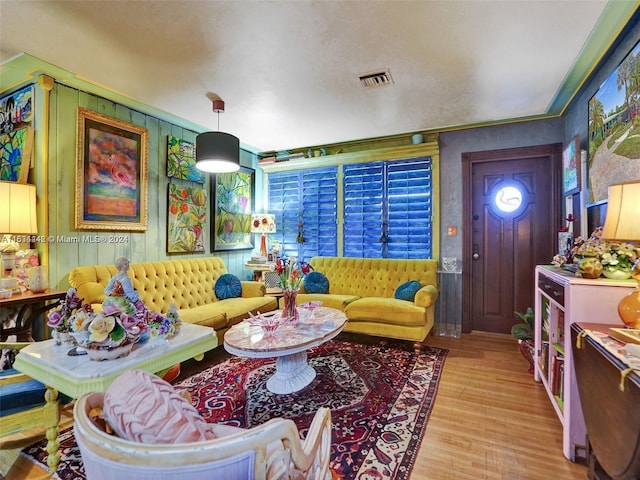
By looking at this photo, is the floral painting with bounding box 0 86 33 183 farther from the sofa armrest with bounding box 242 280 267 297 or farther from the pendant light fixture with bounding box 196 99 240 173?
the sofa armrest with bounding box 242 280 267 297

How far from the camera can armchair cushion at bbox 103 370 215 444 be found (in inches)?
30.7

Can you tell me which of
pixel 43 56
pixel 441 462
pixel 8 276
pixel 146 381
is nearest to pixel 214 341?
pixel 146 381

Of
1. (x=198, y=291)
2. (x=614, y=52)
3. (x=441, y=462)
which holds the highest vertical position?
(x=614, y=52)

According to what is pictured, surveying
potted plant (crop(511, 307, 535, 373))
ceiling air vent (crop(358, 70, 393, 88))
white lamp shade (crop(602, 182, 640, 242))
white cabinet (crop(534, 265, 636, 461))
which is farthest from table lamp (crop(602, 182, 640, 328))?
ceiling air vent (crop(358, 70, 393, 88))

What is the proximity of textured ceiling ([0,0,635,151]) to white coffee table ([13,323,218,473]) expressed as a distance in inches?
75.0

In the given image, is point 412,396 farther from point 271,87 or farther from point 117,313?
point 271,87

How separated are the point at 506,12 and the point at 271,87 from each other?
1842mm

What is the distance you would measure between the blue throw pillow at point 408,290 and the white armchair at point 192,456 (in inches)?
121

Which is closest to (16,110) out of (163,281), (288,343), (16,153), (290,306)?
(16,153)

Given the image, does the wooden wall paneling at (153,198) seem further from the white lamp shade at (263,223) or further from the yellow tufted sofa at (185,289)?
the white lamp shade at (263,223)

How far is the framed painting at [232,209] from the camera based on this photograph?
4.42m

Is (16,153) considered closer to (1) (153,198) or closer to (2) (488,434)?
Answer: (1) (153,198)

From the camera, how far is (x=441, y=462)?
1.76 m

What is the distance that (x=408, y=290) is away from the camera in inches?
147
